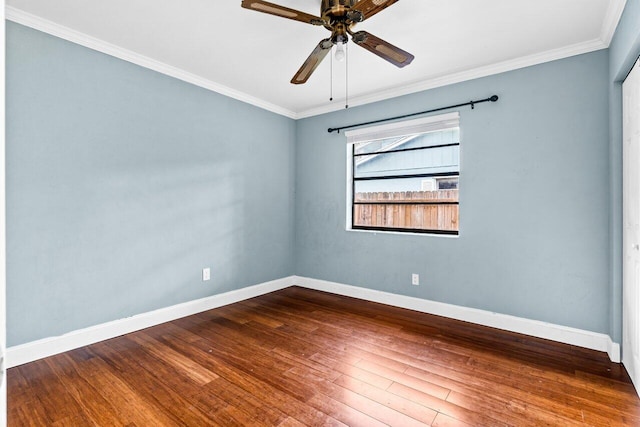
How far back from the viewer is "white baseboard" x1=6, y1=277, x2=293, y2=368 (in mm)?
2240

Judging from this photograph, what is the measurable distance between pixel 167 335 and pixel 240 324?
0.61 metres

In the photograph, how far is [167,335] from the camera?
2.73 metres

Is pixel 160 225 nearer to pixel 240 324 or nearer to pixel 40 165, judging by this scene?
pixel 40 165

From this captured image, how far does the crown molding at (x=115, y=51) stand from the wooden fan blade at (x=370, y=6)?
202 cm

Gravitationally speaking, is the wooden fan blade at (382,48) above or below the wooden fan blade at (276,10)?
below

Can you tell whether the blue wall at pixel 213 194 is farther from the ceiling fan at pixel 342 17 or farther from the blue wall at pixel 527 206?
the ceiling fan at pixel 342 17

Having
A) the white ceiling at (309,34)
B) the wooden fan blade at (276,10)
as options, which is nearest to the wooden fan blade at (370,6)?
the wooden fan blade at (276,10)

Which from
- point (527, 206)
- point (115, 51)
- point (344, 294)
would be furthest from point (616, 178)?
point (115, 51)

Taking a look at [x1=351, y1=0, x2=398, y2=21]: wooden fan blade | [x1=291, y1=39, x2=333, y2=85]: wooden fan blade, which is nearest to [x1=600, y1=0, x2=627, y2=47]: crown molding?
[x1=351, y1=0, x2=398, y2=21]: wooden fan blade

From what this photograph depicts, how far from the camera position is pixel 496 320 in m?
2.92

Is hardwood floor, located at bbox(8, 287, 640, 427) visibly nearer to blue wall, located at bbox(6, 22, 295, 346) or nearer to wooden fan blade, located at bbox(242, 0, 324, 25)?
blue wall, located at bbox(6, 22, 295, 346)

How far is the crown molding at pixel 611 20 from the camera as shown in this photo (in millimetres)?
2007

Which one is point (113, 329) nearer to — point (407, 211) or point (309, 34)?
point (309, 34)

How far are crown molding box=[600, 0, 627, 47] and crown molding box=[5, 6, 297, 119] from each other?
3149 mm
